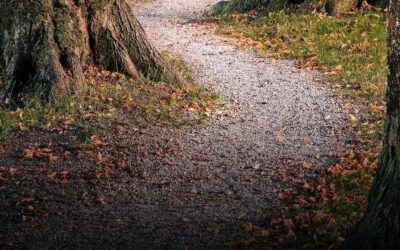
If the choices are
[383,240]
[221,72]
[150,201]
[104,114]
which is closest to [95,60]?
[104,114]

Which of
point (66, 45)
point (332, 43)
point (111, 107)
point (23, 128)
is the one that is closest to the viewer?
point (23, 128)

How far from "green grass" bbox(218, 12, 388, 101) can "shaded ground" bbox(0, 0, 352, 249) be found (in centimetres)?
70

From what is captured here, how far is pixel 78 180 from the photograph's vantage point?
6020 millimetres

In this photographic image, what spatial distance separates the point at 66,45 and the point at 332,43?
215 inches

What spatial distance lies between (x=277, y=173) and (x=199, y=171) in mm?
850

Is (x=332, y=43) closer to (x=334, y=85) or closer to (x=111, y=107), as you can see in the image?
(x=334, y=85)

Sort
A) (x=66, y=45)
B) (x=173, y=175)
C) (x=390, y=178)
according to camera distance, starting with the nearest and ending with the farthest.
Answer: (x=390, y=178) → (x=173, y=175) → (x=66, y=45)

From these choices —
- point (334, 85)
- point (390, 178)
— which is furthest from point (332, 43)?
point (390, 178)

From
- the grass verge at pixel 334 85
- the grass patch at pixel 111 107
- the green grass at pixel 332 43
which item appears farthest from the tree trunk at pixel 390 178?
the green grass at pixel 332 43

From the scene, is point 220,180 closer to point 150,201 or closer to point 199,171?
point 199,171

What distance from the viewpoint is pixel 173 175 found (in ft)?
20.6

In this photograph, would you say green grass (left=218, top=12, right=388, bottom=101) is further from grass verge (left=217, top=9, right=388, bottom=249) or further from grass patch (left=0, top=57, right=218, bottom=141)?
grass patch (left=0, top=57, right=218, bottom=141)

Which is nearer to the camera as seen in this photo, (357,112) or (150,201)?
(150,201)

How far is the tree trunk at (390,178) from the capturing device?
12.3ft
